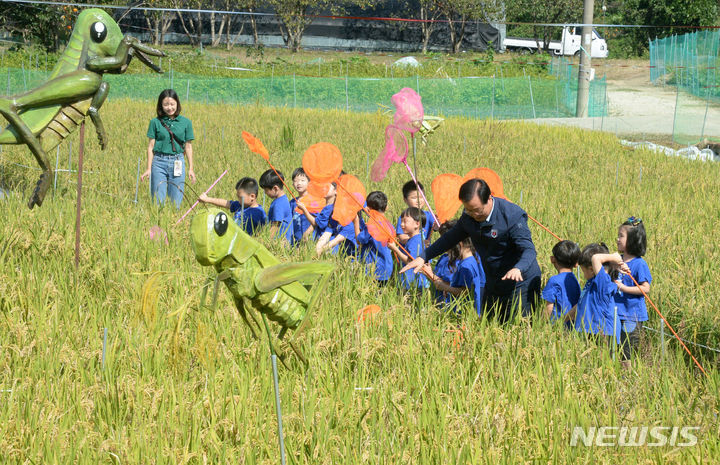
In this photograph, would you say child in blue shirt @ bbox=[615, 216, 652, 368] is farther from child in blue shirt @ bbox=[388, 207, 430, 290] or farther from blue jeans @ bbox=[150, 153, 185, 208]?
blue jeans @ bbox=[150, 153, 185, 208]

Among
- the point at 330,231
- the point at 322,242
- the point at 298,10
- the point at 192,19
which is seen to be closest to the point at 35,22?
the point at 192,19

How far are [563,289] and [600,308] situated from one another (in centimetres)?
26

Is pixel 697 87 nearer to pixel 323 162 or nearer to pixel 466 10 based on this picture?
pixel 323 162

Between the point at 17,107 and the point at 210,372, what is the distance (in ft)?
5.73

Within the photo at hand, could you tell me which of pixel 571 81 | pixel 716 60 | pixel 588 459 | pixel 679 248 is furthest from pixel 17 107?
pixel 571 81

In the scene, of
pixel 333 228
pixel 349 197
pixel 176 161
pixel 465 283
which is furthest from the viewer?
pixel 176 161

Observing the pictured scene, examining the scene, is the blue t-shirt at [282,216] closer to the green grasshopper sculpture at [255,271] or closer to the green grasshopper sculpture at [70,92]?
the green grasshopper sculpture at [70,92]

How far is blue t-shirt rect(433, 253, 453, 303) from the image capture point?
4246 mm

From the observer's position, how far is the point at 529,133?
1286 centimetres

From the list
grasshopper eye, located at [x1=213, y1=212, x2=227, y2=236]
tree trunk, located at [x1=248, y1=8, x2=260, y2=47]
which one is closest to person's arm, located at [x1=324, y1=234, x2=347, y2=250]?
grasshopper eye, located at [x1=213, y1=212, x2=227, y2=236]

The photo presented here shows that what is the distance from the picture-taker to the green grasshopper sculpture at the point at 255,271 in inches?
77.1

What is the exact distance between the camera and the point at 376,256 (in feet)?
15.1

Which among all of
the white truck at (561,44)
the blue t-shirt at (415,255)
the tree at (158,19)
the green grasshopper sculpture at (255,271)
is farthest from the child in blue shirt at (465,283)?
the white truck at (561,44)

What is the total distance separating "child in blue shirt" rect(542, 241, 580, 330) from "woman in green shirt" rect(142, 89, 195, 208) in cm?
356
